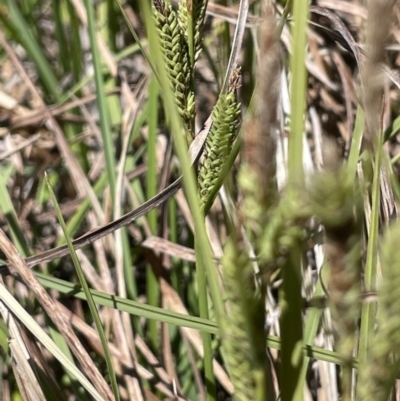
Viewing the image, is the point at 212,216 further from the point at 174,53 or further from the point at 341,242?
the point at 341,242

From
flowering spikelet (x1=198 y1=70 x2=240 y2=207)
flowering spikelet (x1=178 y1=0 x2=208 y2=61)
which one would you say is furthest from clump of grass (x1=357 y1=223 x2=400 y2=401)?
flowering spikelet (x1=178 y1=0 x2=208 y2=61)

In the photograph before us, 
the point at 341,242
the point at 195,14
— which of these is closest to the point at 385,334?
the point at 341,242

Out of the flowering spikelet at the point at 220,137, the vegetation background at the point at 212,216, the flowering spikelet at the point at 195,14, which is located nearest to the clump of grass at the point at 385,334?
the vegetation background at the point at 212,216

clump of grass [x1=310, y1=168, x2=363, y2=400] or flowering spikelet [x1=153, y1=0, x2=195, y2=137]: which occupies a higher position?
flowering spikelet [x1=153, y1=0, x2=195, y2=137]

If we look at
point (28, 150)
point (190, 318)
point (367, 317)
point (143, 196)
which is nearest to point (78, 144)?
point (28, 150)

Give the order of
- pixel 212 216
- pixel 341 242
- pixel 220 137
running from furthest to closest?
pixel 212 216, pixel 220 137, pixel 341 242

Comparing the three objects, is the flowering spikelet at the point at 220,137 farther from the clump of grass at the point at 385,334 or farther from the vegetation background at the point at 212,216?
the clump of grass at the point at 385,334

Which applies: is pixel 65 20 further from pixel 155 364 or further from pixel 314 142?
pixel 155 364

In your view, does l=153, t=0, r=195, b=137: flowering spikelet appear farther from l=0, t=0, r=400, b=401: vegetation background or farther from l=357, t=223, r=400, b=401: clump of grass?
l=357, t=223, r=400, b=401: clump of grass
